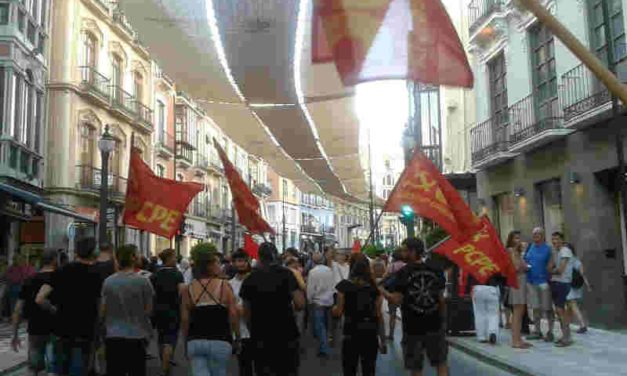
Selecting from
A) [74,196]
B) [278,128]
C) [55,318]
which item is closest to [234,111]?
[278,128]

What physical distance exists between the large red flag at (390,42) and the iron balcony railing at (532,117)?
1237 centimetres

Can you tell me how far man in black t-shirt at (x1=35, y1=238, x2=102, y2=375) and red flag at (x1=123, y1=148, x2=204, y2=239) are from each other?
4.83m

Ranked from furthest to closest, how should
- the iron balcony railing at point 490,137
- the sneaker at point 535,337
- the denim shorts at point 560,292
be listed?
the iron balcony railing at point 490,137 → the sneaker at point 535,337 → the denim shorts at point 560,292

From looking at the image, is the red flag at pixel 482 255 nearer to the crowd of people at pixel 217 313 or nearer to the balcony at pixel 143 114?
the crowd of people at pixel 217 313

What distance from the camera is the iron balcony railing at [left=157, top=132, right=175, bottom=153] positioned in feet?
132

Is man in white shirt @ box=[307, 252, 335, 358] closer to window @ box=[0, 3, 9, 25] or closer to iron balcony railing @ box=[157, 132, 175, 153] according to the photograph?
window @ box=[0, 3, 9, 25]

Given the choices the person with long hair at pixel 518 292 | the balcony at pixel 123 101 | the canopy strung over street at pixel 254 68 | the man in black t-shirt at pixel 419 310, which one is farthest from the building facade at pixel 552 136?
the balcony at pixel 123 101

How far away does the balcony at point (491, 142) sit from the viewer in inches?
790

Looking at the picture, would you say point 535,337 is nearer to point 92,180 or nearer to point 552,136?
point 552,136

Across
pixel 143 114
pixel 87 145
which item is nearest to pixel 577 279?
pixel 87 145

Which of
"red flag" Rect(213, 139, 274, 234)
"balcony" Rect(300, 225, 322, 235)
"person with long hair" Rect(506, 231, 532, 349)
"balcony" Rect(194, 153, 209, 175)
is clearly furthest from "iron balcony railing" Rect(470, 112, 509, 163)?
"balcony" Rect(300, 225, 322, 235)

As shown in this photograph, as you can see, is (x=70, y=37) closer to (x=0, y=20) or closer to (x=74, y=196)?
(x=74, y=196)

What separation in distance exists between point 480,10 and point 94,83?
1563cm

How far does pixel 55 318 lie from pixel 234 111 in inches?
294
